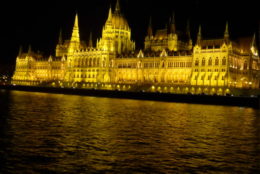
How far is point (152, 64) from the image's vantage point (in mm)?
81875

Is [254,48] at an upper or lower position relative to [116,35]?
lower

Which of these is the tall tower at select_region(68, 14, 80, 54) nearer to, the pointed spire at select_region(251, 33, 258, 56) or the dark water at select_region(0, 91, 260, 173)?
the pointed spire at select_region(251, 33, 258, 56)

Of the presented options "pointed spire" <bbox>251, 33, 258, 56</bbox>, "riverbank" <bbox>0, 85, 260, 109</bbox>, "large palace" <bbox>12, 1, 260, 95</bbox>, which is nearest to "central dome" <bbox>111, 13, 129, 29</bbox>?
"large palace" <bbox>12, 1, 260, 95</bbox>

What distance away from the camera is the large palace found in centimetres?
6725

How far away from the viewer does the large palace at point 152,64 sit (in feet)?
221

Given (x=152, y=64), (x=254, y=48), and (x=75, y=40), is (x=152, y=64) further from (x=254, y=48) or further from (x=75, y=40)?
(x=75, y=40)

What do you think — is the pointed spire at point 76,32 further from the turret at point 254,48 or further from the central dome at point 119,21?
the turret at point 254,48

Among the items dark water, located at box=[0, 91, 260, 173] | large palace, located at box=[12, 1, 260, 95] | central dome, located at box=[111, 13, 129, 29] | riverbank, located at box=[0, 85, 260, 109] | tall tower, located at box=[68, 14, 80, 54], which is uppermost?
central dome, located at box=[111, 13, 129, 29]

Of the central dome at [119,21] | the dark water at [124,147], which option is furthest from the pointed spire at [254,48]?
the dark water at [124,147]

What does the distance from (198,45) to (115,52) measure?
28454 millimetres

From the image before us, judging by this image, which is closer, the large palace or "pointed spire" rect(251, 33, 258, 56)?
the large palace

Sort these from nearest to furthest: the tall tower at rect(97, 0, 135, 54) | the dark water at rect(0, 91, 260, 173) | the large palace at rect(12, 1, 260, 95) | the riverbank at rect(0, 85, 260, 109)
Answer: the dark water at rect(0, 91, 260, 173) < the riverbank at rect(0, 85, 260, 109) < the large palace at rect(12, 1, 260, 95) < the tall tower at rect(97, 0, 135, 54)

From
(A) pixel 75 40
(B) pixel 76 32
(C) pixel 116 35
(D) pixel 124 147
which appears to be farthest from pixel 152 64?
(D) pixel 124 147

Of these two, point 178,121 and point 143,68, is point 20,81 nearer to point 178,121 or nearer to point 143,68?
point 143,68
